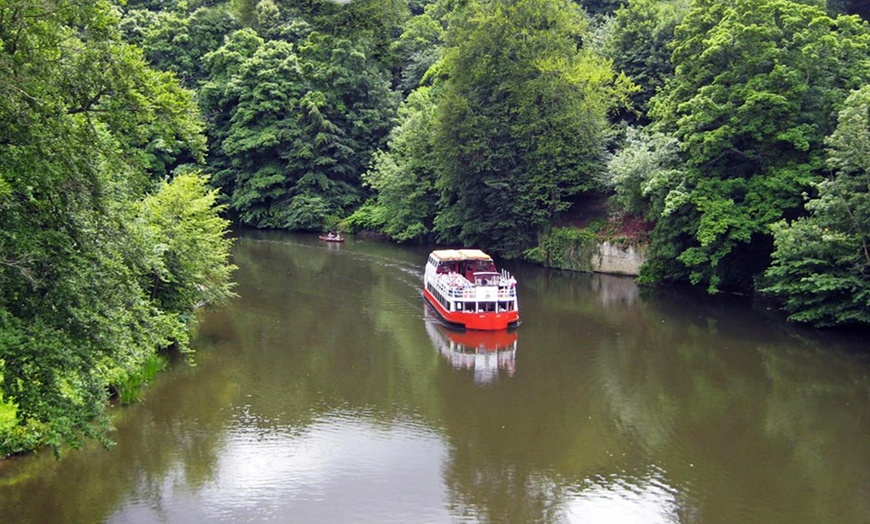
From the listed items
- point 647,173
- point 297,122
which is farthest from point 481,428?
point 297,122

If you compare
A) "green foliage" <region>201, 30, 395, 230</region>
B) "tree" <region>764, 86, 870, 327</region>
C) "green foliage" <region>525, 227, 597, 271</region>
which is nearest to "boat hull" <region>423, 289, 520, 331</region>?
"tree" <region>764, 86, 870, 327</region>

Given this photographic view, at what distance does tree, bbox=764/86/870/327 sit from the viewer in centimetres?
2973

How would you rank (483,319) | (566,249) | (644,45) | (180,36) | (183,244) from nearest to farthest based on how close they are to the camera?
(183,244) → (483,319) → (566,249) → (644,45) → (180,36)

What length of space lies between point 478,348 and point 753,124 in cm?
Result: 1641

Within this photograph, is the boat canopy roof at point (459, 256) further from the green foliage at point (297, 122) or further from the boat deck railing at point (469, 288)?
the green foliage at point (297, 122)

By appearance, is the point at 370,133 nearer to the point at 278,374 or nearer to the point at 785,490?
the point at 278,374

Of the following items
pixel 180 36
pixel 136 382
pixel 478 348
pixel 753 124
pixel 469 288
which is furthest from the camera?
pixel 180 36

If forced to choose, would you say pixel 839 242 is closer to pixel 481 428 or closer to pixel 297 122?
pixel 481 428

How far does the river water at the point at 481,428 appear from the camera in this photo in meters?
17.1

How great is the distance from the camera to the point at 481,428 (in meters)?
21.4

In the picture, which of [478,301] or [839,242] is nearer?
[839,242]

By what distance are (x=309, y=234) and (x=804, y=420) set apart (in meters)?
45.3

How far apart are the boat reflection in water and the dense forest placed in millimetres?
8330

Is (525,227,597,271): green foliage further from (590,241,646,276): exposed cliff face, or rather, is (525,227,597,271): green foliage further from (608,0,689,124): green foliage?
(608,0,689,124): green foliage
